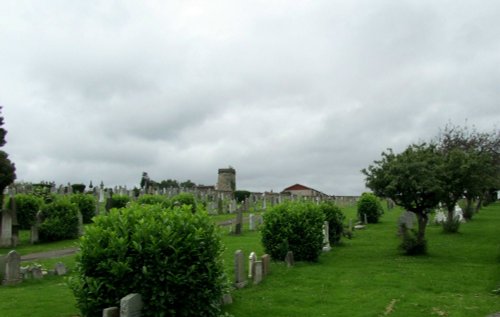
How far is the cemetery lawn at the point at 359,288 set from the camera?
440 inches

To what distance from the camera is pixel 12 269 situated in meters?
14.3

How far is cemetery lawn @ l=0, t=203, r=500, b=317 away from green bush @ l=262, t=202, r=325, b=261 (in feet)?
1.92

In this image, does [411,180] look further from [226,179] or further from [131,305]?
[226,179]

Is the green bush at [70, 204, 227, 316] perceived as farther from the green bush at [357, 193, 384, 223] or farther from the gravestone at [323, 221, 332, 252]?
the green bush at [357, 193, 384, 223]

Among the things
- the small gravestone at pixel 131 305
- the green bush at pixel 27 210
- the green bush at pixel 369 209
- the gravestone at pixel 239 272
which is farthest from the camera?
the green bush at pixel 369 209

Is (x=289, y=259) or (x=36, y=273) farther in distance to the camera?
(x=289, y=259)

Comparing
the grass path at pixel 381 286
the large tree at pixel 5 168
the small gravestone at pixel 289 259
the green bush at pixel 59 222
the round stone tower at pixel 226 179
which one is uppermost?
the round stone tower at pixel 226 179

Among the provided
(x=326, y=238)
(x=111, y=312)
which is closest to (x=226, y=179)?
(x=326, y=238)

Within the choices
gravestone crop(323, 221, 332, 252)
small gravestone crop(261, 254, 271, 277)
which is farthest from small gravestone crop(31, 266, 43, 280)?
gravestone crop(323, 221, 332, 252)

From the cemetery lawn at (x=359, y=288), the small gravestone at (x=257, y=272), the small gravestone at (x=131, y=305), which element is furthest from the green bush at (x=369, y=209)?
the small gravestone at (x=131, y=305)

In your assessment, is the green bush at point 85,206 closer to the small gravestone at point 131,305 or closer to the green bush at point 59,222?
the green bush at point 59,222

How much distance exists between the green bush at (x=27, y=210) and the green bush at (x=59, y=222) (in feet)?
8.26

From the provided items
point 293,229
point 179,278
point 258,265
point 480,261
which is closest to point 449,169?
point 480,261

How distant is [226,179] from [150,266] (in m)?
62.1
